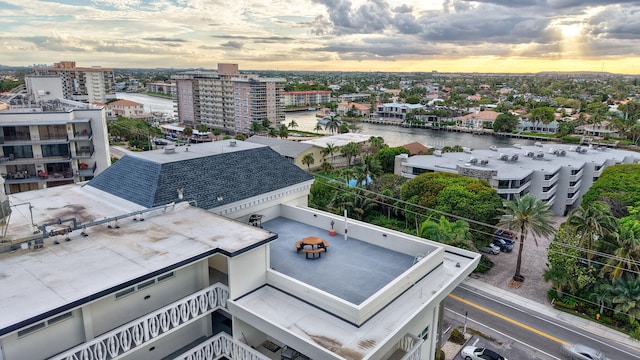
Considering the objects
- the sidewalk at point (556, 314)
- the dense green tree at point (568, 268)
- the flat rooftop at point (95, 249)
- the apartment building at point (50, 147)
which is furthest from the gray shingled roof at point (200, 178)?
the apartment building at point (50, 147)

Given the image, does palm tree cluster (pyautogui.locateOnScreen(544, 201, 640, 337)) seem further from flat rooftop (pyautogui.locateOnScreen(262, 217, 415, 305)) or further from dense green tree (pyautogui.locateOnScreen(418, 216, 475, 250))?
flat rooftop (pyautogui.locateOnScreen(262, 217, 415, 305))

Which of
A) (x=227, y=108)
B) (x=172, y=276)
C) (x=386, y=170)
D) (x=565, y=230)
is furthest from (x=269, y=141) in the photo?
(x=172, y=276)

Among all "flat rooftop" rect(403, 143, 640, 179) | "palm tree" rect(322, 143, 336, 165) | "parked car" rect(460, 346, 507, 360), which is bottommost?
"parked car" rect(460, 346, 507, 360)

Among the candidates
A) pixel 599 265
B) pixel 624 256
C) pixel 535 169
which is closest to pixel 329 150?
pixel 535 169

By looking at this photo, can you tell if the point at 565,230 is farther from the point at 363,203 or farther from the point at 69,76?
the point at 69,76

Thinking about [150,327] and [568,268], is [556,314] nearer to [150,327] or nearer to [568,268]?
[568,268]

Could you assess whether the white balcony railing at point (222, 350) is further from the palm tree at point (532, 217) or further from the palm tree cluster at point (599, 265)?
the palm tree at point (532, 217)

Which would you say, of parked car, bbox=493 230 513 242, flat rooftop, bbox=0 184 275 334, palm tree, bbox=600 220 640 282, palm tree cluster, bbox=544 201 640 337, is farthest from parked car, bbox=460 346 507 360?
parked car, bbox=493 230 513 242
